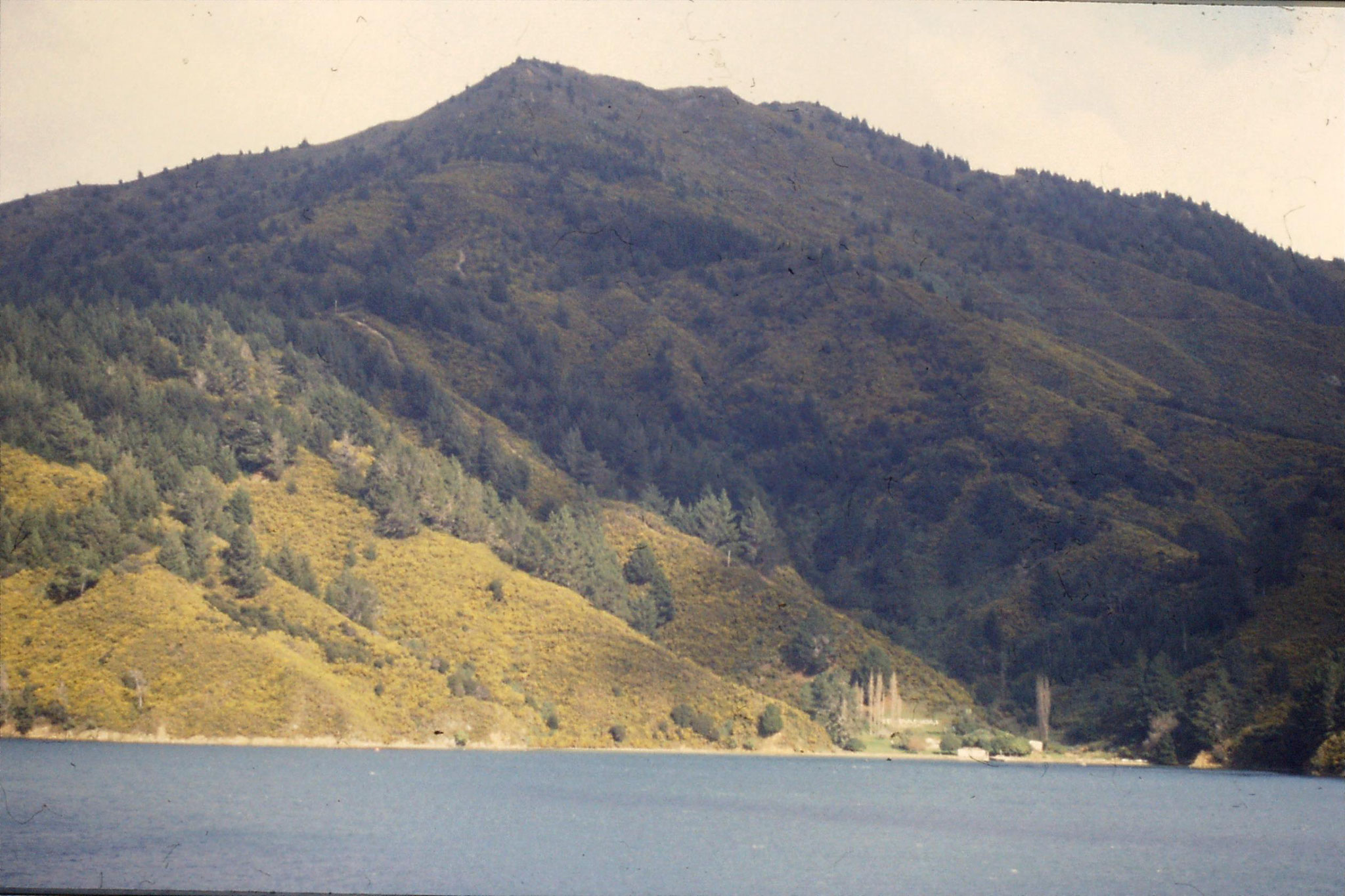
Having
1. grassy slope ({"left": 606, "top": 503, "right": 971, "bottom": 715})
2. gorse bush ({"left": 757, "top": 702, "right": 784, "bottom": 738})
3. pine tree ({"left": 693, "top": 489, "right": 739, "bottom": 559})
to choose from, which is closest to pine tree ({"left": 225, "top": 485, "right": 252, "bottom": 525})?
grassy slope ({"left": 606, "top": 503, "right": 971, "bottom": 715})

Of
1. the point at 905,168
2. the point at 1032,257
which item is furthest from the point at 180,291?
the point at 905,168

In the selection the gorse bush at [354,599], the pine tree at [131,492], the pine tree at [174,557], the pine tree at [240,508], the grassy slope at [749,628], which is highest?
the pine tree at [131,492]

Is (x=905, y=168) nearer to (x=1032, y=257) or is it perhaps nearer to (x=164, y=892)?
(x=1032, y=257)

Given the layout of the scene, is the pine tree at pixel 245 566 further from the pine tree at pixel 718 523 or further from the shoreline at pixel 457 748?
the pine tree at pixel 718 523

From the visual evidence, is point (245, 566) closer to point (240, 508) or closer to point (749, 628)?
point (240, 508)

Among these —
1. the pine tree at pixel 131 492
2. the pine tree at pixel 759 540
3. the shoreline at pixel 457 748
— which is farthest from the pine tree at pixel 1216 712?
the pine tree at pixel 131 492

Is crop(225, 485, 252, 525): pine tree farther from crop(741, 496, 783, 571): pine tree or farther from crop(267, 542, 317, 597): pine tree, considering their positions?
crop(741, 496, 783, 571): pine tree

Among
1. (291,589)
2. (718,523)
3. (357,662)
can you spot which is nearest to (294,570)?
(291,589)
